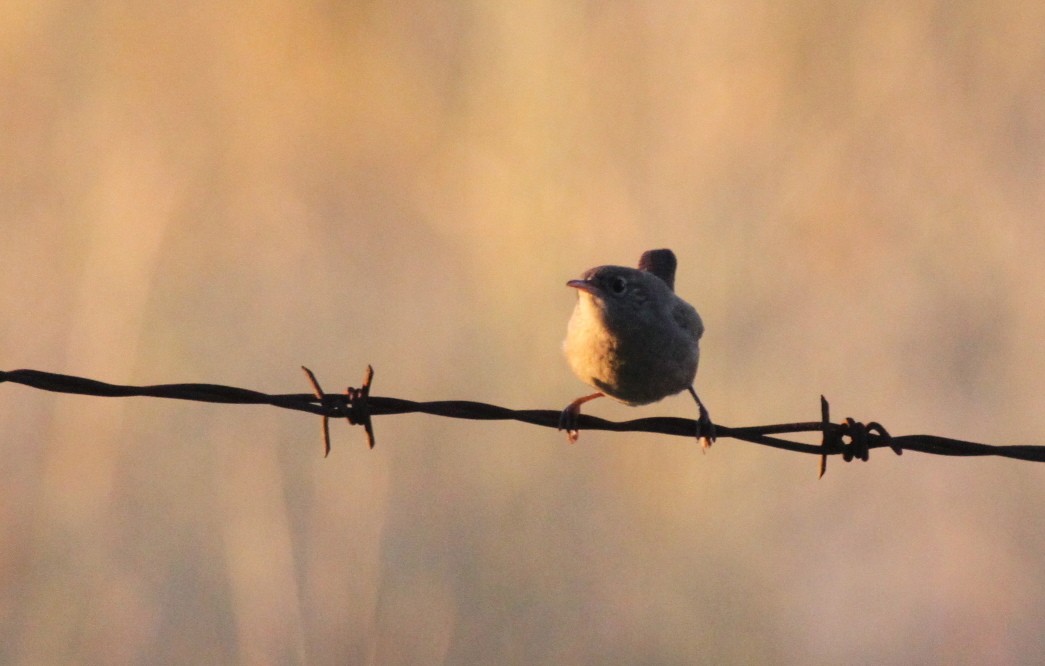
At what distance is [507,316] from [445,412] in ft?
15.7

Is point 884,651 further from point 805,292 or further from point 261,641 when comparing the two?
point 261,641

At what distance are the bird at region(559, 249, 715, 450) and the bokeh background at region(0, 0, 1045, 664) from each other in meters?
2.57

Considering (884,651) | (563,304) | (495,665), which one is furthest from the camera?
(563,304)

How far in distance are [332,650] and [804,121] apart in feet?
21.1

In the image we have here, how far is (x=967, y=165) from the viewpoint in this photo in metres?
9.88

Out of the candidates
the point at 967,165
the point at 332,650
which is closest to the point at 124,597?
the point at 332,650

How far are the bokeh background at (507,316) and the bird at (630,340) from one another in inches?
101

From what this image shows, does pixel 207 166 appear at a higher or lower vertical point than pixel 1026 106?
lower

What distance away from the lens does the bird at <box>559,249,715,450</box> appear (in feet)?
19.5

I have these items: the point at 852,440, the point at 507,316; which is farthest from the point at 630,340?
the point at 507,316

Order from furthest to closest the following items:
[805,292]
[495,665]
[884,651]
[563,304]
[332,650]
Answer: [805,292] < [563,304] < [884,651] < [495,665] < [332,650]

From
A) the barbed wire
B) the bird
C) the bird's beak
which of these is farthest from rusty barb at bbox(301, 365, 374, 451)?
the bird's beak

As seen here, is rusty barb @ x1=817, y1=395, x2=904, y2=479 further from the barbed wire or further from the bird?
the bird

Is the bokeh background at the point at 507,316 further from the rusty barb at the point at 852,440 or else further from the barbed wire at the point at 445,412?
the rusty barb at the point at 852,440
